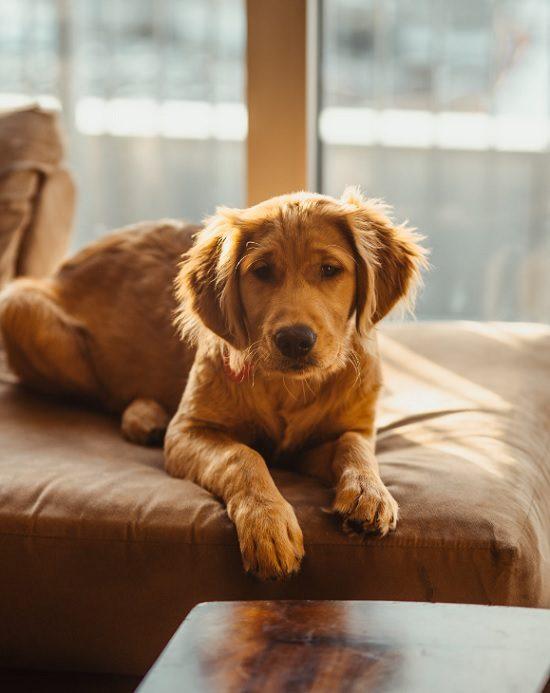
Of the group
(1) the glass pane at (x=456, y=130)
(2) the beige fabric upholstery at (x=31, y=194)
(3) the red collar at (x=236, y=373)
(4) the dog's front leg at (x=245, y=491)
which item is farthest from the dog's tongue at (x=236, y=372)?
(1) the glass pane at (x=456, y=130)

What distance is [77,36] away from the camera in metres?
4.11

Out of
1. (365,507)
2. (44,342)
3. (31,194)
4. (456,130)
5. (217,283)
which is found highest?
(456,130)

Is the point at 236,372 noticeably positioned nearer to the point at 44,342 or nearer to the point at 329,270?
the point at 329,270

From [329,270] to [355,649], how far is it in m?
1.04

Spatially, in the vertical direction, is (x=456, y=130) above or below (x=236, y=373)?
above

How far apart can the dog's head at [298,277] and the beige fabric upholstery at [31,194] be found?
1278mm

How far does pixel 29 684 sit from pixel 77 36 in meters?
2.96

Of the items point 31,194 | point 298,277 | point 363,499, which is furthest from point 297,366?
point 31,194

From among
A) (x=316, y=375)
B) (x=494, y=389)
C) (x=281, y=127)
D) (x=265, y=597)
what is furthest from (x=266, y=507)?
(x=281, y=127)

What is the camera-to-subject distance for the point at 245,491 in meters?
1.93

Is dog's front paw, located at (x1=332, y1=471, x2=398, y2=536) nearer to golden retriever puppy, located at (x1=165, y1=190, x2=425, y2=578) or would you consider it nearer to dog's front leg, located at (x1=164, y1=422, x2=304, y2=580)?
golden retriever puppy, located at (x1=165, y1=190, x2=425, y2=578)

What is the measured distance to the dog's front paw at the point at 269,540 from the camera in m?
1.80

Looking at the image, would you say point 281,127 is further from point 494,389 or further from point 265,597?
point 265,597

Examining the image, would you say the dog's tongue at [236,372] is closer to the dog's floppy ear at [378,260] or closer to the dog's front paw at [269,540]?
the dog's floppy ear at [378,260]
